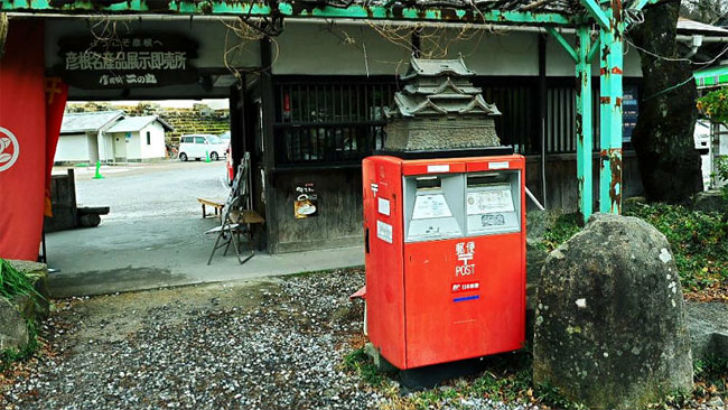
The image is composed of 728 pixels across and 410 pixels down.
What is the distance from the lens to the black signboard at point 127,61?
25.0 feet

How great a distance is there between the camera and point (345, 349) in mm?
5039

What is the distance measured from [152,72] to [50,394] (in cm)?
466

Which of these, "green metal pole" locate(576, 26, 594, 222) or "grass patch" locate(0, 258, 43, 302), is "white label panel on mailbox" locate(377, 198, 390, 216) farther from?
"green metal pole" locate(576, 26, 594, 222)

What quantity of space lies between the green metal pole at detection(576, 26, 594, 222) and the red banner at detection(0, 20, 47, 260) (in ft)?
21.5

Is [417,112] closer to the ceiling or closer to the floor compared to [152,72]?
closer to the floor

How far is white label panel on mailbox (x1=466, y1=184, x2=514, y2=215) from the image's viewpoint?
4.15m

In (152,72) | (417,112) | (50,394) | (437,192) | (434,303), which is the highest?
(152,72)

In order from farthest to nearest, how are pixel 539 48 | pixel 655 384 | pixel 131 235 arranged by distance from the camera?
pixel 131 235 → pixel 539 48 → pixel 655 384

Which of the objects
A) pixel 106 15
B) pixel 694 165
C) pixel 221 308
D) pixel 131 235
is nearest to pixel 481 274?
pixel 221 308

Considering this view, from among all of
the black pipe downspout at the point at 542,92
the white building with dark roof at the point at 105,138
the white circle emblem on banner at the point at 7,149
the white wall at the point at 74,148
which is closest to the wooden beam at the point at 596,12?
the black pipe downspout at the point at 542,92

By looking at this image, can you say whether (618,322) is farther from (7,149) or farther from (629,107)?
(629,107)

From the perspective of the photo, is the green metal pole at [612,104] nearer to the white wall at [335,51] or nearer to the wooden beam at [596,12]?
the wooden beam at [596,12]

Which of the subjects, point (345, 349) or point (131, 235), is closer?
point (345, 349)

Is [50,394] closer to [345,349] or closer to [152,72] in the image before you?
[345,349]
